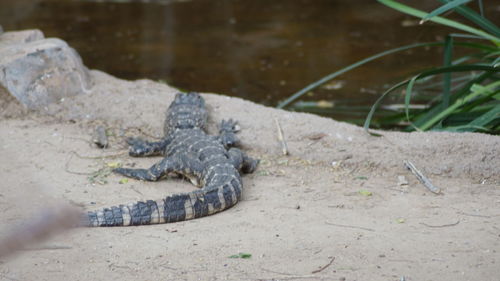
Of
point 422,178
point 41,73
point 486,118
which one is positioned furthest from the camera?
point 41,73

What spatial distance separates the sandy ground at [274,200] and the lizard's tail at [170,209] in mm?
66

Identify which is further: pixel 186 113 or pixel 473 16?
pixel 186 113

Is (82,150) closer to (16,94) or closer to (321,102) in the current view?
(16,94)

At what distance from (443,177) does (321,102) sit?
3.30m

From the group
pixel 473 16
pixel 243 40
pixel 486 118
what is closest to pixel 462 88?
pixel 486 118

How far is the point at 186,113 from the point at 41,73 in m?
1.70

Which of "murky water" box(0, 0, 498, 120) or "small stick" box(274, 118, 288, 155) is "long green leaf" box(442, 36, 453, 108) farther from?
"murky water" box(0, 0, 498, 120)

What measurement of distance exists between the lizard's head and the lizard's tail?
1.46 metres

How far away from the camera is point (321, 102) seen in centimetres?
789

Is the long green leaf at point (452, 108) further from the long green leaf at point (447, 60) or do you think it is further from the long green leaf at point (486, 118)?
the long green leaf at point (486, 118)

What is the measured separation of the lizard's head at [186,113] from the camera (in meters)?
5.70

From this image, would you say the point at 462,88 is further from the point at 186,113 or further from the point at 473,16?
the point at 186,113

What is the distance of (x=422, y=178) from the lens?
4668 millimetres

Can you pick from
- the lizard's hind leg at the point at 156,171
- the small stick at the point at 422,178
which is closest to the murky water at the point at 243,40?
the small stick at the point at 422,178
